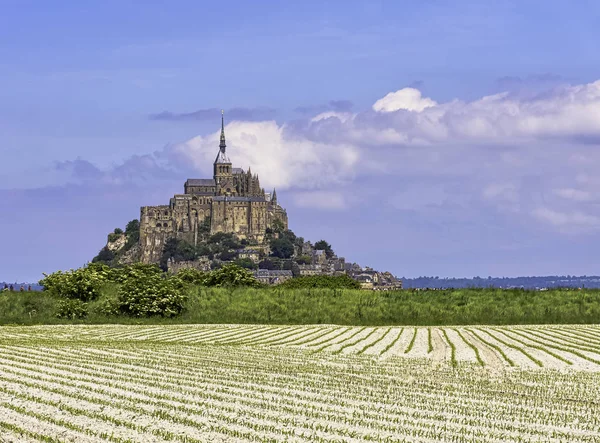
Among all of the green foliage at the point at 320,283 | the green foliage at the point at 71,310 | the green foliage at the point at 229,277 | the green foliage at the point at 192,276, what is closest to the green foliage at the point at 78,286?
the green foliage at the point at 71,310

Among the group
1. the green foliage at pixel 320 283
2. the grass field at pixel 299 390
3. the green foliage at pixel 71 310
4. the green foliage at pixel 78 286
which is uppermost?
the green foliage at pixel 320 283

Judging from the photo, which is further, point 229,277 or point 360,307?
point 229,277

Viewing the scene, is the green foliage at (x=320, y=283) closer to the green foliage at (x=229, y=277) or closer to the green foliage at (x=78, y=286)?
the green foliage at (x=229, y=277)

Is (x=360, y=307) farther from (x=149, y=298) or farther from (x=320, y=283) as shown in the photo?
(x=320, y=283)

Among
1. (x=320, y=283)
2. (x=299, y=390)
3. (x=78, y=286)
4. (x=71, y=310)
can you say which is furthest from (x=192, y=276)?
(x=299, y=390)

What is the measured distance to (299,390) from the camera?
25.0 metres

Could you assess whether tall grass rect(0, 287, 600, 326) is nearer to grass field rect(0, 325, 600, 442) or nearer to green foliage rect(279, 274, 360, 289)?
grass field rect(0, 325, 600, 442)

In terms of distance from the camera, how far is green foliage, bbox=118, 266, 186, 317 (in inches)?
2447

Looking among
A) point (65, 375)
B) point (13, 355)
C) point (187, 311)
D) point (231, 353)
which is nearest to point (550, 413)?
point (65, 375)

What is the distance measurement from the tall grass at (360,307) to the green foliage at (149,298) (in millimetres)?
758

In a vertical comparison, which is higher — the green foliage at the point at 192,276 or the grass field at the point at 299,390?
the green foliage at the point at 192,276

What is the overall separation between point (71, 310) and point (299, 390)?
39961 mm

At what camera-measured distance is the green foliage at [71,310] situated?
61.6 metres

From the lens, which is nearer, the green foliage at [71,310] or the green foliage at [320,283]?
the green foliage at [71,310]
